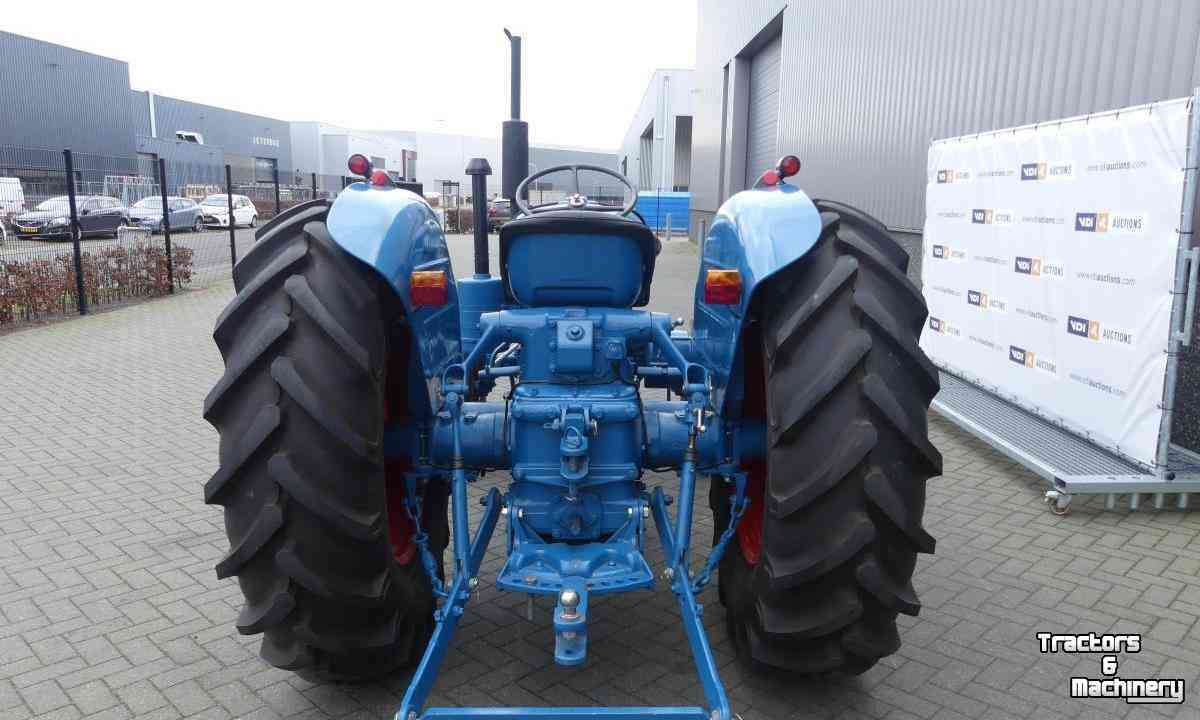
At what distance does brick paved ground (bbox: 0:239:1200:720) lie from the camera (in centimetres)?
286

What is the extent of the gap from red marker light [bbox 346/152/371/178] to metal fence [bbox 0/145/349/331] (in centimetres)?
919

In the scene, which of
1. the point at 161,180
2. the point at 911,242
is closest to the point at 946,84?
the point at 911,242

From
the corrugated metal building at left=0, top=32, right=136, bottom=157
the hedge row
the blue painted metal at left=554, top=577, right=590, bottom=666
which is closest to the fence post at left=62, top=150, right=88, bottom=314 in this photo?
the hedge row

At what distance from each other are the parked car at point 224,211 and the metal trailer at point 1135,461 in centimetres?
2108

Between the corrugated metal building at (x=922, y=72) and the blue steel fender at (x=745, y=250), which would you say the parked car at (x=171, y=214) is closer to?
the corrugated metal building at (x=922, y=72)

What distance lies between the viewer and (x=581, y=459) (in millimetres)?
2721

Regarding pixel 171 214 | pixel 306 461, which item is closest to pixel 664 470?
pixel 306 461

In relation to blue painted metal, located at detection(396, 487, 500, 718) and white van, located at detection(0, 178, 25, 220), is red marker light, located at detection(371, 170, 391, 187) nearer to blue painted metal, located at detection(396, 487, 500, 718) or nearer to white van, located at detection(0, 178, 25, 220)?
blue painted metal, located at detection(396, 487, 500, 718)

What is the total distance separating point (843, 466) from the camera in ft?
7.54

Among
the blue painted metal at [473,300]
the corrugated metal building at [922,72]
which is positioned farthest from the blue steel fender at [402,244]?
the corrugated metal building at [922,72]

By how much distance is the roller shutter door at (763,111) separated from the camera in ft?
56.2

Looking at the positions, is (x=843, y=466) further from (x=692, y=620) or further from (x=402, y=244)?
(x=402, y=244)

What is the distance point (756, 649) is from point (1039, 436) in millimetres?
3745

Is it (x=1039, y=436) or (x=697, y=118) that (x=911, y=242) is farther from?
(x=697, y=118)
